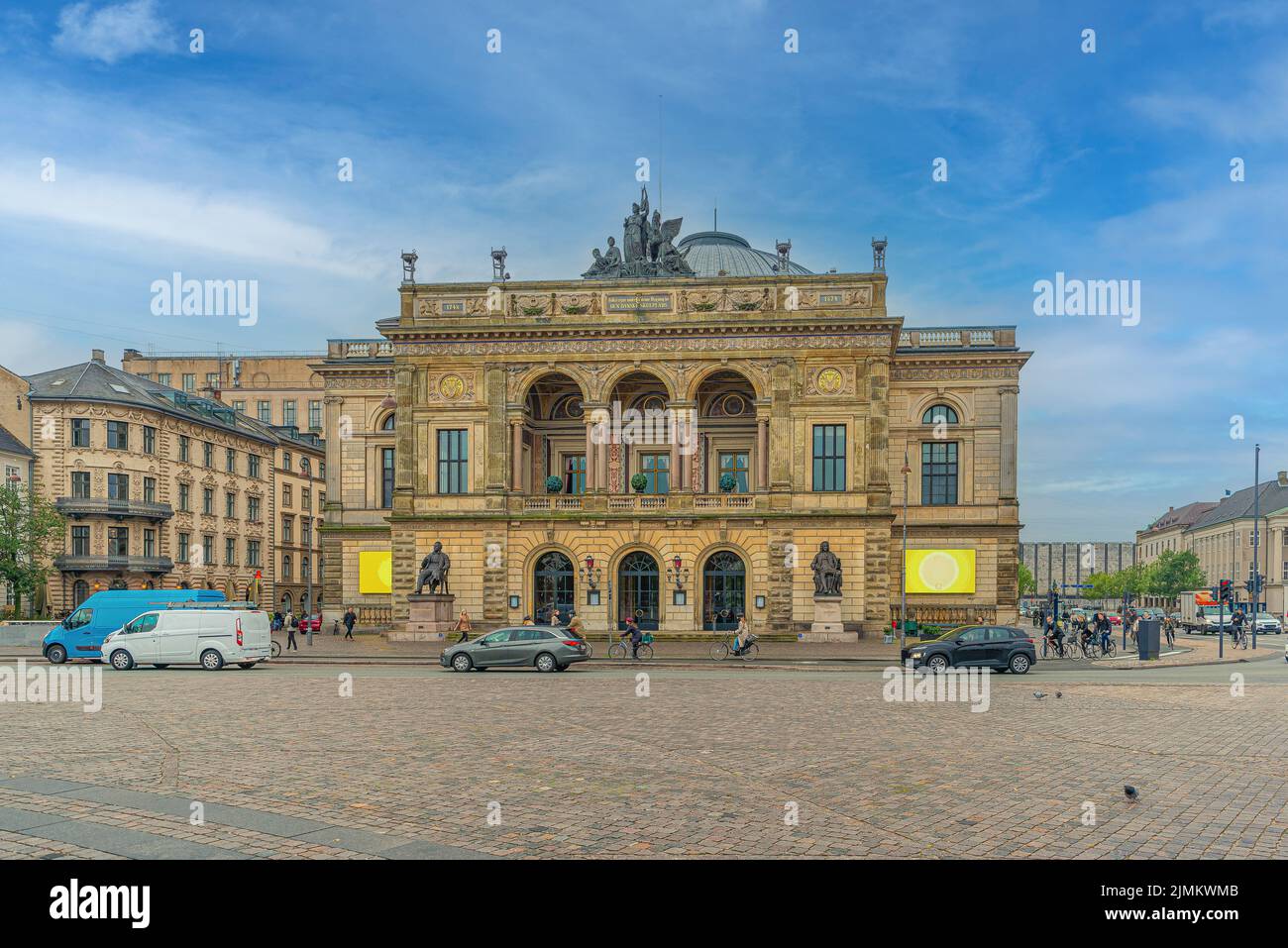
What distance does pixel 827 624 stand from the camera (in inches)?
1946

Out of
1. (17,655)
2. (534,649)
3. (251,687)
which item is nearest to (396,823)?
(251,687)

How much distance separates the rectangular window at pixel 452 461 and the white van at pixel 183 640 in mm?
18994

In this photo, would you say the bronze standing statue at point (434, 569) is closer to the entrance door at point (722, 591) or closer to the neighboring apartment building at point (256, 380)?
the entrance door at point (722, 591)

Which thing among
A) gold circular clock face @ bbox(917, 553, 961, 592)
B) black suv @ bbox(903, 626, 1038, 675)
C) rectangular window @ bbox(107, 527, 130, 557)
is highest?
rectangular window @ bbox(107, 527, 130, 557)

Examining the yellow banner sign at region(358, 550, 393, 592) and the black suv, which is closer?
the black suv

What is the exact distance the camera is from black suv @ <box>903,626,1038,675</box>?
33.9m

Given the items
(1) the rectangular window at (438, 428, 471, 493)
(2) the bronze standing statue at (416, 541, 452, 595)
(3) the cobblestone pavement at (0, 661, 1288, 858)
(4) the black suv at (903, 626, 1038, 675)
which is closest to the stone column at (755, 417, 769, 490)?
(1) the rectangular window at (438, 428, 471, 493)

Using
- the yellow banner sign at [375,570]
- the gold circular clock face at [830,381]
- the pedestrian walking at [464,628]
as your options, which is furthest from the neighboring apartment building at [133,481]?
the gold circular clock face at [830,381]

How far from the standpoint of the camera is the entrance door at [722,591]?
51.2 metres

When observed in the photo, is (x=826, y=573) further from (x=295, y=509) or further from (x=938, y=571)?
(x=295, y=509)

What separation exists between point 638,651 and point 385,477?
26479 mm

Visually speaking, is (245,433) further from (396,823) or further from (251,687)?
(396,823)

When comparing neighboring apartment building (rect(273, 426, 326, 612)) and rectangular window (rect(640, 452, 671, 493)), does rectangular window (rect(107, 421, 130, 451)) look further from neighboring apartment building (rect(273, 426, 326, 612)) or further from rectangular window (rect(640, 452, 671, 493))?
rectangular window (rect(640, 452, 671, 493))

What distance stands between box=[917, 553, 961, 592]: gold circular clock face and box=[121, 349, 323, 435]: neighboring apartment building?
62003 mm
